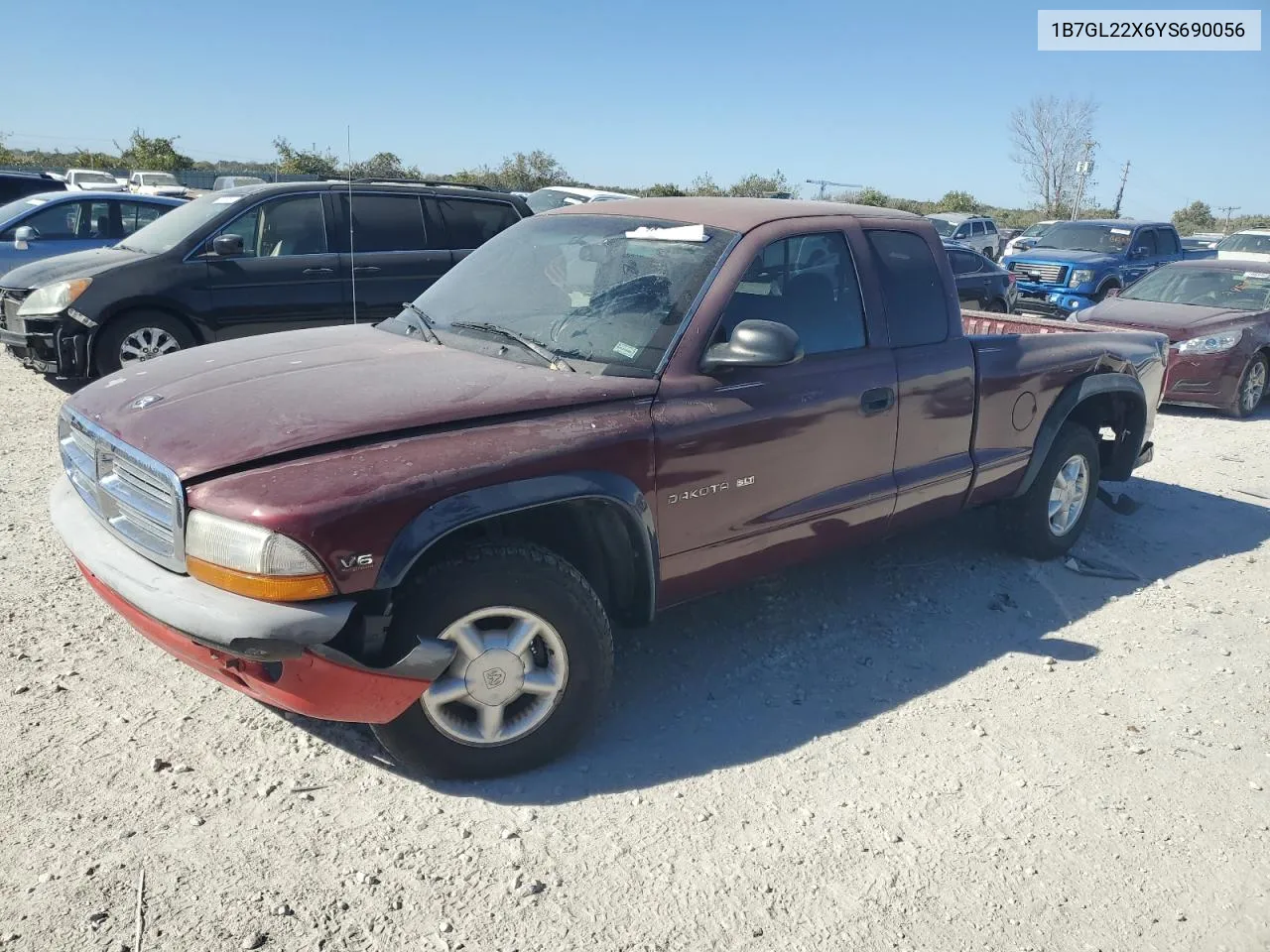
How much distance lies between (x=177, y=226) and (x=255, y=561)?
663 centimetres

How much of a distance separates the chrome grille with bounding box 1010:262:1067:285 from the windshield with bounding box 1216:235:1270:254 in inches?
289

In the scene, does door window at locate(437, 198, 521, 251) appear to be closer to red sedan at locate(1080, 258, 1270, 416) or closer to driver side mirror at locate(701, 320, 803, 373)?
driver side mirror at locate(701, 320, 803, 373)

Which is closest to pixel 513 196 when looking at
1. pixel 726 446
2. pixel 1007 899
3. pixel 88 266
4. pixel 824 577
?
pixel 88 266

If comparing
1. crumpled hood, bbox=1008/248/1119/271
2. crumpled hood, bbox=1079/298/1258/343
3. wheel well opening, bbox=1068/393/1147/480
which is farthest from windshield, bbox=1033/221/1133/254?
wheel well opening, bbox=1068/393/1147/480

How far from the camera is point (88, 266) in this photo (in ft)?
25.4

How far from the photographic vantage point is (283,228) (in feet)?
26.4

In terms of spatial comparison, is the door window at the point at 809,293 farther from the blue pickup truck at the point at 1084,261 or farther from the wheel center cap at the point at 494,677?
Result: the blue pickup truck at the point at 1084,261

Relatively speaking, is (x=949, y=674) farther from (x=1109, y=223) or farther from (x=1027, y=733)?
(x=1109, y=223)

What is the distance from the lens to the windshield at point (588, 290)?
3533 mm

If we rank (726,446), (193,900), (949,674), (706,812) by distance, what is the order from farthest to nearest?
(949,674) < (726,446) < (706,812) < (193,900)

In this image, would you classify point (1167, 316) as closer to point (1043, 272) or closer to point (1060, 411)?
point (1043, 272)

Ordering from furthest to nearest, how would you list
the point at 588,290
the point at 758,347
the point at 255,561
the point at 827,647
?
the point at 827,647
the point at 588,290
the point at 758,347
the point at 255,561

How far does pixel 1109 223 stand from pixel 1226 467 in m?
10.2

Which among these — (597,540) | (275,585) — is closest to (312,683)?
(275,585)
